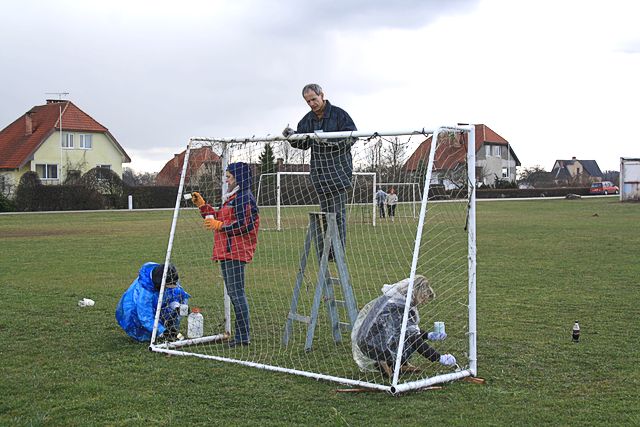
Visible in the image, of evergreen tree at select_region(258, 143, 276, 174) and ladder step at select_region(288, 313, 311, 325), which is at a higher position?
evergreen tree at select_region(258, 143, 276, 174)

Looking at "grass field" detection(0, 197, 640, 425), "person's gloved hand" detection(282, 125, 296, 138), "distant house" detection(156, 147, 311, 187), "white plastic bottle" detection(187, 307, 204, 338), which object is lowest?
"grass field" detection(0, 197, 640, 425)

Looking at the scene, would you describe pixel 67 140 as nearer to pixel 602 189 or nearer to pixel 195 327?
pixel 602 189

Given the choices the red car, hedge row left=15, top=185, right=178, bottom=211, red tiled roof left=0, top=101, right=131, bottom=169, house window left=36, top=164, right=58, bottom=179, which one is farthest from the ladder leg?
the red car

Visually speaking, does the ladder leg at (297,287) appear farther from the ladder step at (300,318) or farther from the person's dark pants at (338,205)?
the person's dark pants at (338,205)

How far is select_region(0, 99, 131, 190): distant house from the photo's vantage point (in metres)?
61.3

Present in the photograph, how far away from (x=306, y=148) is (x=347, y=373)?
2316 millimetres

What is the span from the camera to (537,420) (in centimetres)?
553

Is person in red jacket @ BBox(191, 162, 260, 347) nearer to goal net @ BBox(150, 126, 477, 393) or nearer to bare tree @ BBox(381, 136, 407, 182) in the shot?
goal net @ BBox(150, 126, 477, 393)

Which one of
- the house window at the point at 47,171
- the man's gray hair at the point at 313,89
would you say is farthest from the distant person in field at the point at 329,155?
the house window at the point at 47,171

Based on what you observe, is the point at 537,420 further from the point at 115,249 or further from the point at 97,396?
the point at 115,249

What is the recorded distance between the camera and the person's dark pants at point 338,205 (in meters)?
7.80

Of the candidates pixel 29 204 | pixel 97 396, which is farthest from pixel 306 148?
pixel 29 204

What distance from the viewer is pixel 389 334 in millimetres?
6715

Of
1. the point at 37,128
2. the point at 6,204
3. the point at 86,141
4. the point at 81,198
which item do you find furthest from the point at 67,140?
the point at 6,204
